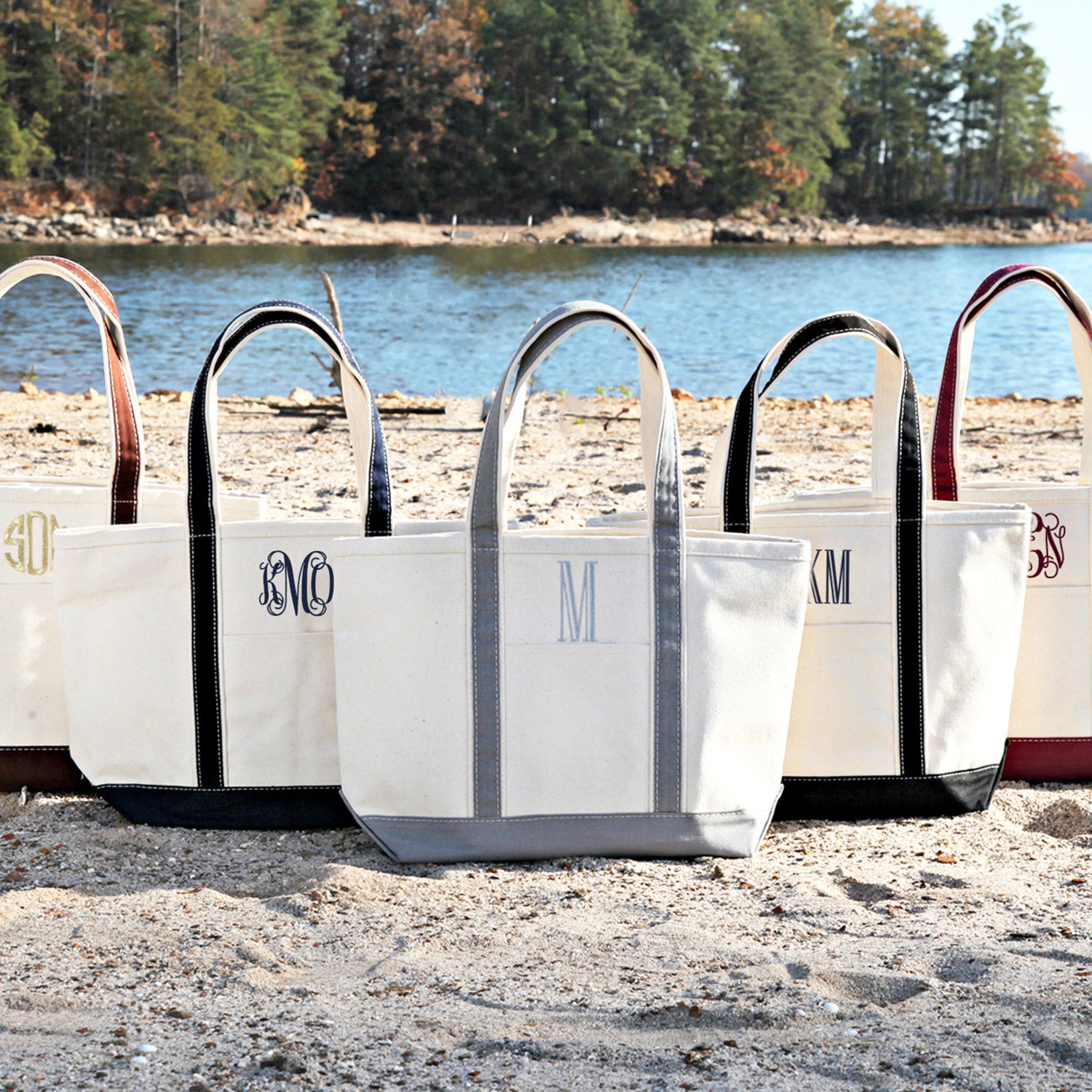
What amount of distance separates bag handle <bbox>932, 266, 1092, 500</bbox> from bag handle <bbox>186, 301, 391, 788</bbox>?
4.40 feet

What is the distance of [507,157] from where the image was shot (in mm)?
85188

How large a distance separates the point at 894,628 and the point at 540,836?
0.93 m

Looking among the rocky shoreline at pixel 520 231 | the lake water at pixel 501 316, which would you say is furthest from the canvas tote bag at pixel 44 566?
the rocky shoreline at pixel 520 231

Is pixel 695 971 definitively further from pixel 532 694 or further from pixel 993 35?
pixel 993 35

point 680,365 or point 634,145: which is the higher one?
point 634,145

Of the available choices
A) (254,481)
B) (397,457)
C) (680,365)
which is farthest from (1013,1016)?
(680,365)

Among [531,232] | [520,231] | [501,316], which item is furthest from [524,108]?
[501,316]

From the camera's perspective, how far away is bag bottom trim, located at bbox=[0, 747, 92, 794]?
296 cm

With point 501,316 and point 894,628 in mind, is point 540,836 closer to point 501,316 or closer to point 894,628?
point 894,628

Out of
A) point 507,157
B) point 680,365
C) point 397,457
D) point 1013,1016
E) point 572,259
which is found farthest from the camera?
point 507,157

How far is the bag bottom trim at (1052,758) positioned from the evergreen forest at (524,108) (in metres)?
70.9

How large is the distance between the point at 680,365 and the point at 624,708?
1672cm

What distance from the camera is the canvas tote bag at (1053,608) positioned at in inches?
120

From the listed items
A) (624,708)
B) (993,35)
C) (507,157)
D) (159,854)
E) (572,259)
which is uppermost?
(993,35)
